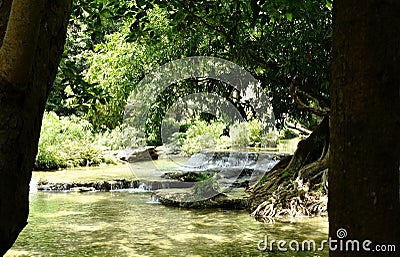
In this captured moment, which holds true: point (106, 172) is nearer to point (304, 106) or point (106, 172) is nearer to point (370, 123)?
point (304, 106)

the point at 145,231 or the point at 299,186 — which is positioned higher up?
the point at 299,186

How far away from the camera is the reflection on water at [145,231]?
6.00 meters

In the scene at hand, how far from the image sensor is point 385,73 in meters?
1.28

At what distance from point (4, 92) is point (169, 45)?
23.3ft

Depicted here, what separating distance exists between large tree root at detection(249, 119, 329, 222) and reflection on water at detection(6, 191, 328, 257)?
351 millimetres

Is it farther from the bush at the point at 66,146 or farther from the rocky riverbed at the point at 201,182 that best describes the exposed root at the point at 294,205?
the bush at the point at 66,146

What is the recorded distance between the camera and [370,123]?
1.28m

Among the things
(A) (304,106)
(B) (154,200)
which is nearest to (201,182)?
(B) (154,200)

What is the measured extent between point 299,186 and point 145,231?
2.76 metres

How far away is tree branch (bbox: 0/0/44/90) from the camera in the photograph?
1.30m

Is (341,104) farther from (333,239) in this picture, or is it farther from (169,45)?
(169,45)

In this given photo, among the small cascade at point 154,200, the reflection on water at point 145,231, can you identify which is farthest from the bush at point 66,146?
the small cascade at point 154,200

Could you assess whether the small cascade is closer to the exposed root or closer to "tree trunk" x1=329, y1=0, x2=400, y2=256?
the exposed root

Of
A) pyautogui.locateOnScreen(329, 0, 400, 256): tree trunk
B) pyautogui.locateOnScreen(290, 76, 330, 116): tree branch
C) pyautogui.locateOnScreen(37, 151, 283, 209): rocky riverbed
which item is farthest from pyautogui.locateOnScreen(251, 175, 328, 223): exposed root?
pyautogui.locateOnScreen(329, 0, 400, 256): tree trunk
